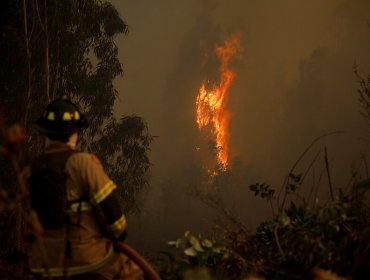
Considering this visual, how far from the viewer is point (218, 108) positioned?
5641 centimetres

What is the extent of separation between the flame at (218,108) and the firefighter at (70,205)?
1991 inches

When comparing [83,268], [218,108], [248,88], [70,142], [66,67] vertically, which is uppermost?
[248,88]

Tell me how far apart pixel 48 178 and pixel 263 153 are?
55.8 meters

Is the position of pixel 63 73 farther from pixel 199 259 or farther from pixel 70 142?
pixel 199 259

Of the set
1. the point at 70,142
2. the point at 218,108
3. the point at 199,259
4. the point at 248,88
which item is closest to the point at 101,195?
the point at 70,142

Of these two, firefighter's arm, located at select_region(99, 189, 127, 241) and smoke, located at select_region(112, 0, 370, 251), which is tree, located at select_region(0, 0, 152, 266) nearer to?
firefighter's arm, located at select_region(99, 189, 127, 241)

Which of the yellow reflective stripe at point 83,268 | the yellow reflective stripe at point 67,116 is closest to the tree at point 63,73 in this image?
the yellow reflective stripe at point 83,268

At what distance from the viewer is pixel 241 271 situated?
224cm

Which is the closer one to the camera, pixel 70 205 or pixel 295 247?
pixel 70 205

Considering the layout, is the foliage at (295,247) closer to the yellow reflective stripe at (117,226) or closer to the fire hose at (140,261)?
the fire hose at (140,261)

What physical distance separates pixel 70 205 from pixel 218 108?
55.0 m

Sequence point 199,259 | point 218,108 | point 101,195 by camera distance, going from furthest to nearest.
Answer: point 218,108 < point 199,259 < point 101,195

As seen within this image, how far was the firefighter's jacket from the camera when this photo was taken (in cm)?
187

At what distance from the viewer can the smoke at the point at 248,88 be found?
45.5 metres
